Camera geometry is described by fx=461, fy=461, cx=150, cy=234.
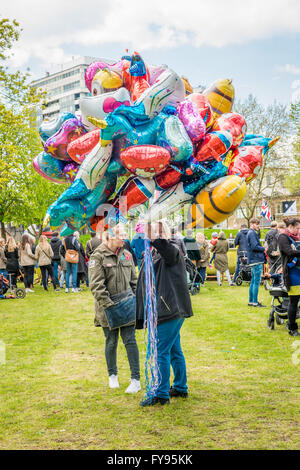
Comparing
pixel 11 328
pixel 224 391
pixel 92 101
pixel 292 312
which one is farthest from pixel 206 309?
pixel 92 101

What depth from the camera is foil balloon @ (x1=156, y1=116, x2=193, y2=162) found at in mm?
3504

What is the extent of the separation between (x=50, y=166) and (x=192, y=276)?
26.0ft

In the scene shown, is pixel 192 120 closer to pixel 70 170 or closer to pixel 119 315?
pixel 70 170

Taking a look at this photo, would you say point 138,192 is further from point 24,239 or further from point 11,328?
point 24,239

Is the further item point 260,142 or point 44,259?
point 44,259

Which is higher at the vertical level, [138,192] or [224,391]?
[138,192]

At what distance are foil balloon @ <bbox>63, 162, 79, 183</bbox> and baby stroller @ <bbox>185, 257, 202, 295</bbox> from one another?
25.3 feet

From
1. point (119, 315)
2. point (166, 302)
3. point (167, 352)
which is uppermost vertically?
point (166, 302)

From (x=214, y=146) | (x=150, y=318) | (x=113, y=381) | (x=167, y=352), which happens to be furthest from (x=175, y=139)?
(x=113, y=381)

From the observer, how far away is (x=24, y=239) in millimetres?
13734

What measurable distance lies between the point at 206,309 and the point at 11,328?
3888 mm

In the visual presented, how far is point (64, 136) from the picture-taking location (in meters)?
4.09

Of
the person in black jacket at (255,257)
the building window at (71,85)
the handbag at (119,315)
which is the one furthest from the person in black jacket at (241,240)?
the building window at (71,85)

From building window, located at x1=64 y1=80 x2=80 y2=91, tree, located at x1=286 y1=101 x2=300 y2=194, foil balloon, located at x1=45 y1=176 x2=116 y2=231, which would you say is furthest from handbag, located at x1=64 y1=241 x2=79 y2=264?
building window, located at x1=64 y1=80 x2=80 y2=91
